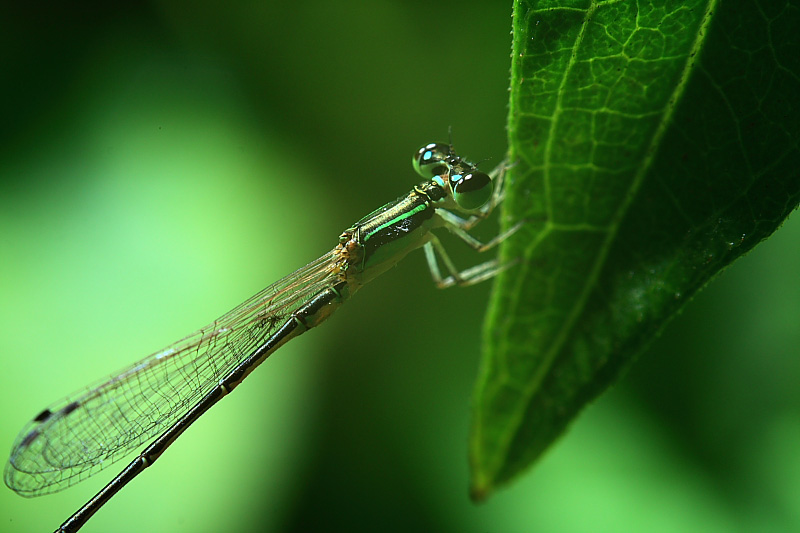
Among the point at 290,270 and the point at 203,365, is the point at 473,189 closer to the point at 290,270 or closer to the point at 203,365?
the point at 290,270

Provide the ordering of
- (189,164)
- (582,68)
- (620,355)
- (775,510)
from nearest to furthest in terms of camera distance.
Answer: (620,355) → (582,68) → (775,510) → (189,164)

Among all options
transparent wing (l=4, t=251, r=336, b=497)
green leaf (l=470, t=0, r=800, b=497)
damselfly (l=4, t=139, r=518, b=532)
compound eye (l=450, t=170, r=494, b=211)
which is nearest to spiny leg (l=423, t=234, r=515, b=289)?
damselfly (l=4, t=139, r=518, b=532)

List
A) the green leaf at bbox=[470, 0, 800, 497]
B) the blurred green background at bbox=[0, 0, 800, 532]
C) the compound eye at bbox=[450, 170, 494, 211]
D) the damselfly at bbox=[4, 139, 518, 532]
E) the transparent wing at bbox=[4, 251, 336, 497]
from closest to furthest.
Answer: the green leaf at bbox=[470, 0, 800, 497], the compound eye at bbox=[450, 170, 494, 211], the blurred green background at bbox=[0, 0, 800, 532], the damselfly at bbox=[4, 139, 518, 532], the transparent wing at bbox=[4, 251, 336, 497]

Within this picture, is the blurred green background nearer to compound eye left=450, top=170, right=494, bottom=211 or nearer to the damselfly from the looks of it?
the damselfly

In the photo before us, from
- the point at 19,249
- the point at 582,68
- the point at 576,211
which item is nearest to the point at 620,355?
the point at 576,211

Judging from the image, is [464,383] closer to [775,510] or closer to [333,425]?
[333,425]

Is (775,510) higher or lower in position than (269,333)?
lower
